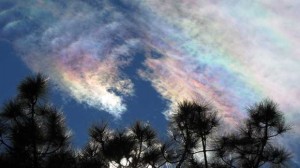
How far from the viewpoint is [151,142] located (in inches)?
618

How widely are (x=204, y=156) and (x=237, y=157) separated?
3.10 ft

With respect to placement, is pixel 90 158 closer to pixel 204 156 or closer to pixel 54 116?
pixel 54 116

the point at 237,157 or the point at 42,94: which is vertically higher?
the point at 42,94

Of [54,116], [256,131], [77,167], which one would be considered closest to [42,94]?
[54,116]

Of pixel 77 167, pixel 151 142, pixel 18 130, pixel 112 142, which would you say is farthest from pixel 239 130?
pixel 18 130

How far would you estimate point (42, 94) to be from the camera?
582 inches

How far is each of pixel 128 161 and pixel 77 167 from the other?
1653 mm

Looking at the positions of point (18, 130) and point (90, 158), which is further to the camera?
point (90, 158)

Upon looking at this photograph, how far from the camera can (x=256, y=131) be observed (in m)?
14.4

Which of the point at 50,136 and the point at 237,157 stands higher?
the point at 50,136

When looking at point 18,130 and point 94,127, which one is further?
point 94,127

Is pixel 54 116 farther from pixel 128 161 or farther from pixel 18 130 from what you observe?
pixel 128 161

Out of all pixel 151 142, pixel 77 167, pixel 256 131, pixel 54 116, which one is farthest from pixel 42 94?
pixel 256 131

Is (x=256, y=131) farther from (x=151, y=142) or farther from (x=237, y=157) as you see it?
(x=151, y=142)
